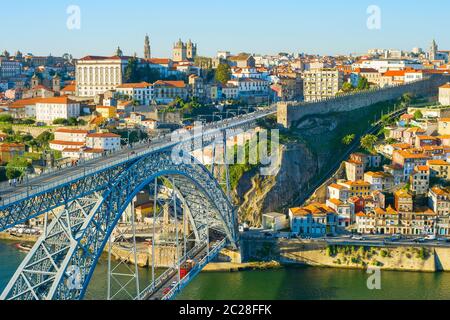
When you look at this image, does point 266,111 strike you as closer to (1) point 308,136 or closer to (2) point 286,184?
(1) point 308,136

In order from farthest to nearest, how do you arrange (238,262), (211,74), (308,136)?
(211,74)
(308,136)
(238,262)

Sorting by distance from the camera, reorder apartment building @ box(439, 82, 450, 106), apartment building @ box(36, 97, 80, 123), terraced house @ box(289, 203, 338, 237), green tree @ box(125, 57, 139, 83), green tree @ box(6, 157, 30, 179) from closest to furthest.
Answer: terraced house @ box(289, 203, 338, 237) → green tree @ box(6, 157, 30, 179) → apartment building @ box(36, 97, 80, 123) → apartment building @ box(439, 82, 450, 106) → green tree @ box(125, 57, 139, 83)

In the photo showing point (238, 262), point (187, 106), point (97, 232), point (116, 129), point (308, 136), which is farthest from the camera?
point (187, 106)

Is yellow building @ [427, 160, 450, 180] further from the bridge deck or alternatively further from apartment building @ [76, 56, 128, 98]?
apartment building @ [76, 56, 128, 98]

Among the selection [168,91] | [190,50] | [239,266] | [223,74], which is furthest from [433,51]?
[239,266]

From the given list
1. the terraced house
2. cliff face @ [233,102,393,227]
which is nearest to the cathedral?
cliff face @ [233,102,393,227]

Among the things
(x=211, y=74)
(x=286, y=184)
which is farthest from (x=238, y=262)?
(x=211, y=74)

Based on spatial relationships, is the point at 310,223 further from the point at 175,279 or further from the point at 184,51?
the point at 184,51
